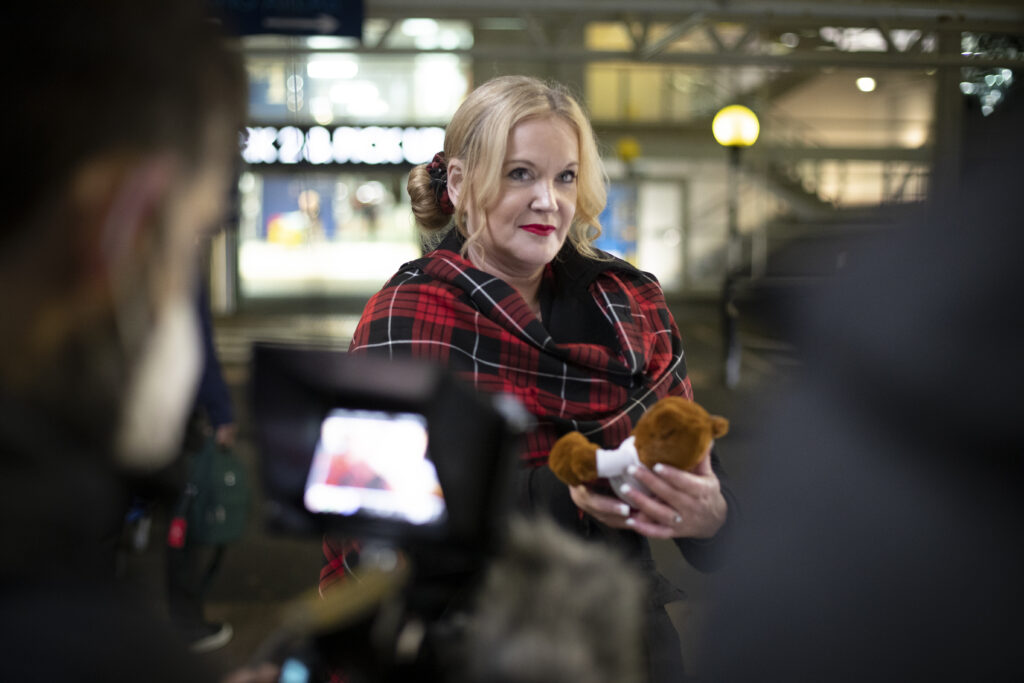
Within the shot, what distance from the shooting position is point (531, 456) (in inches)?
61.1

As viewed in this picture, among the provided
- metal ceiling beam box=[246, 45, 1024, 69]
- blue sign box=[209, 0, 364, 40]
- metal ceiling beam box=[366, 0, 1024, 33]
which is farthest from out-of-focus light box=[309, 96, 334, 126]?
blue sign box=[209, 0, 364, 40]

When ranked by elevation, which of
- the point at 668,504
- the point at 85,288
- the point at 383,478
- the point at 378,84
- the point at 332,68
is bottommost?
the point at 668,504

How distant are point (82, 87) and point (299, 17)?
632cm

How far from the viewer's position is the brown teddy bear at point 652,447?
1055 millimetres

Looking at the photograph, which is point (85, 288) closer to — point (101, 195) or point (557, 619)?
point (101, 195)

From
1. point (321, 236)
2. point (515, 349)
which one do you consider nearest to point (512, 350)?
point (515, 349)

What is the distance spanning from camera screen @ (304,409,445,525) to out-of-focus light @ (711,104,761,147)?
882 cm

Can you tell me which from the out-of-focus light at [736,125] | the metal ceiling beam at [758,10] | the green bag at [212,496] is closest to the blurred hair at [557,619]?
the green bag at [212,496]

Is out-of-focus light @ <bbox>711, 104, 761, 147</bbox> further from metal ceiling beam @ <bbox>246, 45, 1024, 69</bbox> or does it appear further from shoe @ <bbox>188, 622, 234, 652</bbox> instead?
shoe @ <bbox>188, 622, 234, 652</bbox>

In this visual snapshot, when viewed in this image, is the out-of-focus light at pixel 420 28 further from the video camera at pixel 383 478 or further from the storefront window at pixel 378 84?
the video camera at pixel 383 478

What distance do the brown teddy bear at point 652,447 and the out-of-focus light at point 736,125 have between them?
8398mm

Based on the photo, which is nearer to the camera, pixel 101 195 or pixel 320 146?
pixel 101 195

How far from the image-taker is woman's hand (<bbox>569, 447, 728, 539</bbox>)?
1124mm

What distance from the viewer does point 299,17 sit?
6328mm
